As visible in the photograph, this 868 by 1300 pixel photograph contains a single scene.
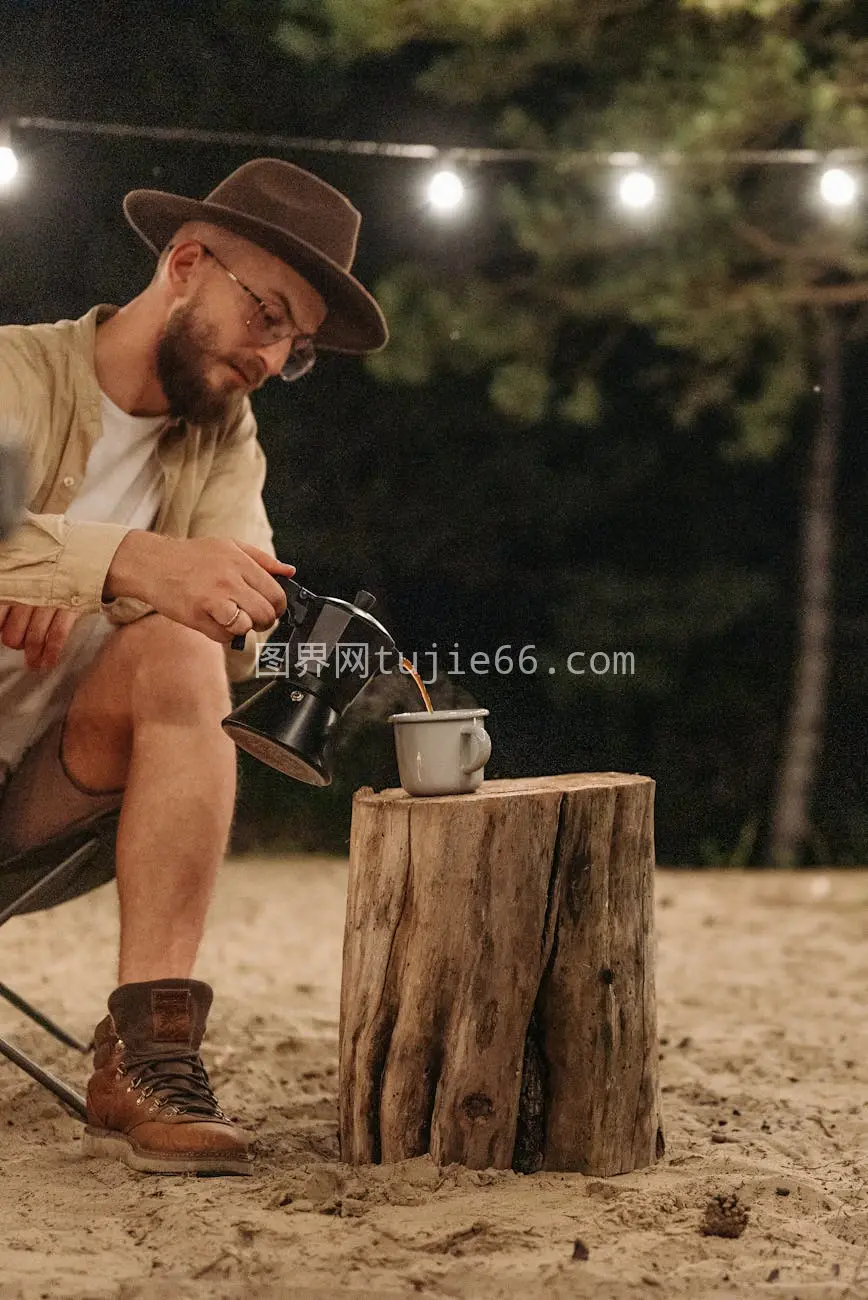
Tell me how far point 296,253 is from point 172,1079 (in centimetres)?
115

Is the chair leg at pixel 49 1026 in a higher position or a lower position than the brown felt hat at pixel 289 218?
lower

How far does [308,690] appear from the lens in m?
1.72

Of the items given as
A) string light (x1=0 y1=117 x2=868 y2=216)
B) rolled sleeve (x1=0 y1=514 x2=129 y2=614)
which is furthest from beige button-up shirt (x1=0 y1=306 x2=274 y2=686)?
string light (x1=0 y1=117 x2=868 y2=216)

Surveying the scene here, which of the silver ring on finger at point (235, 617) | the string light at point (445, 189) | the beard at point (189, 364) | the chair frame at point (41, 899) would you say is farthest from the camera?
the string light at point (445, 189)

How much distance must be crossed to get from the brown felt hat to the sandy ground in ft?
3.95

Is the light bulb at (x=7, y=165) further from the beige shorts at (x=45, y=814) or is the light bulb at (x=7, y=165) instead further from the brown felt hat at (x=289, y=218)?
the beige shorts at (x=45, y=814)

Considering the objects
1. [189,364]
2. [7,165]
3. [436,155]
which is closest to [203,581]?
[189,364]

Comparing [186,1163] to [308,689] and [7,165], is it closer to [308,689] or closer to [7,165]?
[308,689]

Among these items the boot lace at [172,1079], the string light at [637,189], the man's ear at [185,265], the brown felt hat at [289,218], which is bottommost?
the boot lace at [172,1079]

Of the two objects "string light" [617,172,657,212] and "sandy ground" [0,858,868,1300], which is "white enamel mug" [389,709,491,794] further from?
"string light" [617,172,657,212]

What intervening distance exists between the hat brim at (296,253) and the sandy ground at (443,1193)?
116 centimetres

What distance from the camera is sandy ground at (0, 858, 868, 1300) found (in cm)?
141

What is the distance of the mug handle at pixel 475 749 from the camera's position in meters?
1.77

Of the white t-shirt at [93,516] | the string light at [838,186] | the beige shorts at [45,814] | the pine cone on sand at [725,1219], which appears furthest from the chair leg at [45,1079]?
the string light at [838,186]
